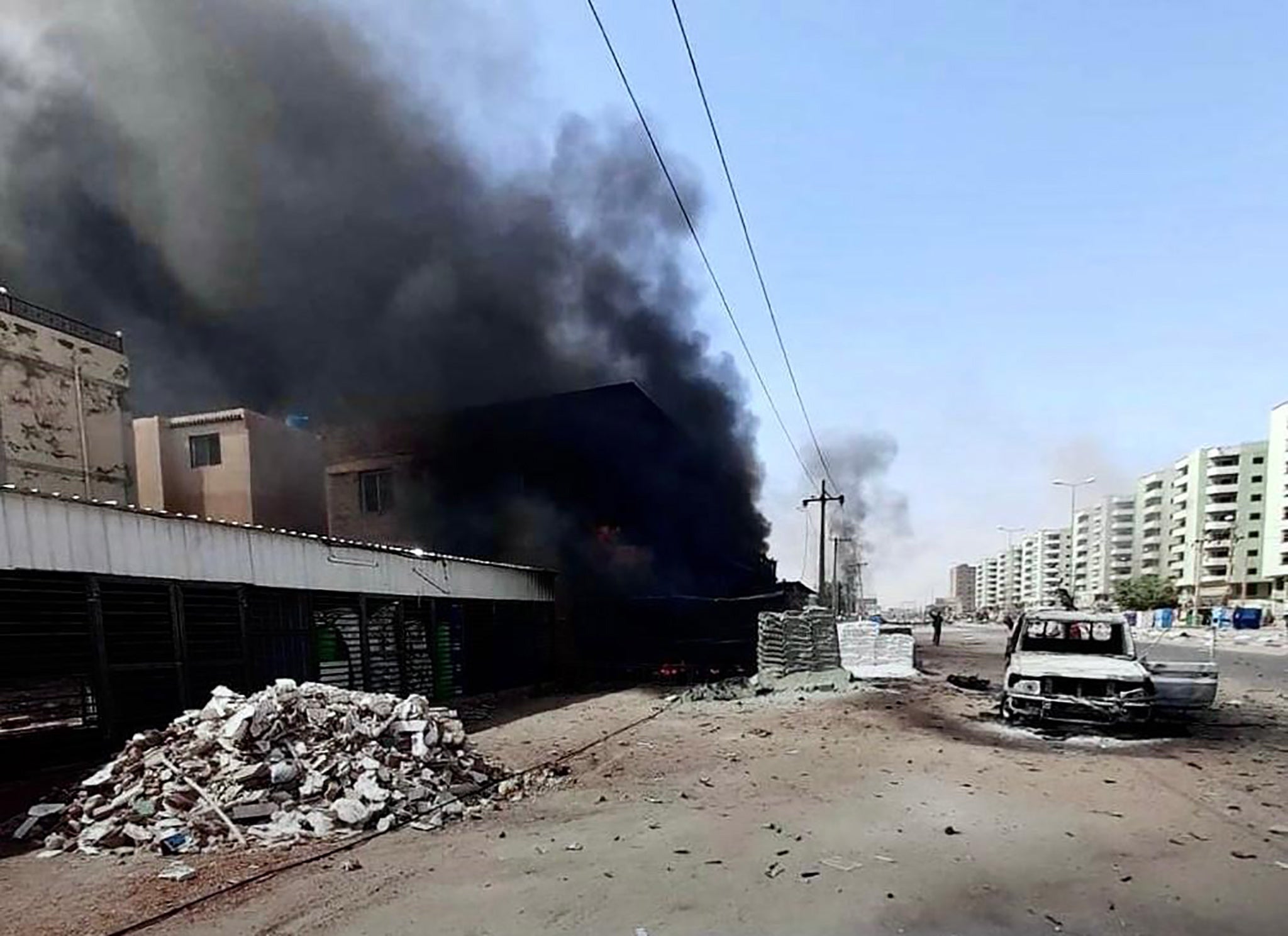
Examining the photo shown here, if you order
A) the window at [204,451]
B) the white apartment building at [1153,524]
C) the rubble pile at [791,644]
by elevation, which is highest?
the window at [204,451]

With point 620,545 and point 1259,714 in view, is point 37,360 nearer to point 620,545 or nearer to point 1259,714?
point 620,545

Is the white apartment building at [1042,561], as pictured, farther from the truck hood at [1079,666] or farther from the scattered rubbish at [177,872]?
the scattered rubbish at [177,872]

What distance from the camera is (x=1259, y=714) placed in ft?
37.1

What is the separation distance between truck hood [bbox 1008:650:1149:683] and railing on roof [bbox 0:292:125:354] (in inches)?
1164

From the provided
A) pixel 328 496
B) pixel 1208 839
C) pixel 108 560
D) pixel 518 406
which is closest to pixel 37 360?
pixel 328 496

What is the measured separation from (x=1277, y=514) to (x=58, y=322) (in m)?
100

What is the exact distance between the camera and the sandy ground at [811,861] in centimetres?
420

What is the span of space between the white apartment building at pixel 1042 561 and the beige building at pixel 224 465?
141350 millimetres

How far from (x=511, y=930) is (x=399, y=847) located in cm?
201

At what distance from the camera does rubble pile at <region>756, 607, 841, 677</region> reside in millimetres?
16375

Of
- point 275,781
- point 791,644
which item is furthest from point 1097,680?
point 275,781

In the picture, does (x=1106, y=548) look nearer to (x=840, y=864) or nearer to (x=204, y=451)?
(x=204, y=451)

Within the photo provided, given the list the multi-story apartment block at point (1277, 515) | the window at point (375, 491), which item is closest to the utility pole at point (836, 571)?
the window at point (375, 491)

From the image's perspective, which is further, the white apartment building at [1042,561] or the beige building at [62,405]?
the white apartment building at [1042,561]
